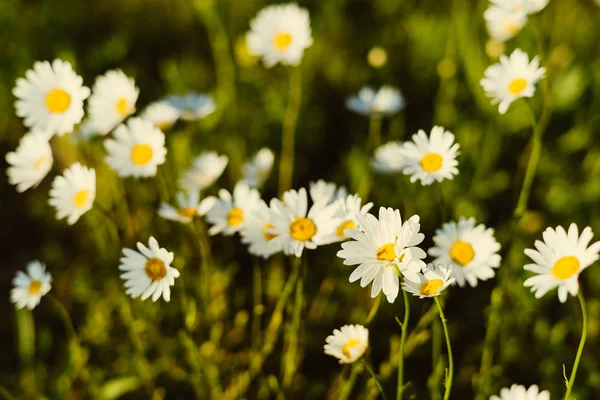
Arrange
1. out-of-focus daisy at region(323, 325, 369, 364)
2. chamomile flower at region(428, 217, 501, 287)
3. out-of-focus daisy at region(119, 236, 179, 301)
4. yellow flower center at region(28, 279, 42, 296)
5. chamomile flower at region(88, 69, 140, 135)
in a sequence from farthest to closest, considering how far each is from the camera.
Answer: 1. chamomile flower at region(88, 69, 140, 135)
2. yellow flower center at region(28, 279, 42, 296)
3. chamomile flower at region(428, 217, 501, 287)
4. out-of-focus daisy at region(119, 236, 179, 301)
5. out-of-focus daisy at region(323, 325, 369, 364)

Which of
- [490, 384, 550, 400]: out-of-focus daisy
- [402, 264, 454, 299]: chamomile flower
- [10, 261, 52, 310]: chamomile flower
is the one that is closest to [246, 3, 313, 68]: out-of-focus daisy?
[10, 261, 52, 310]: chamomile flower

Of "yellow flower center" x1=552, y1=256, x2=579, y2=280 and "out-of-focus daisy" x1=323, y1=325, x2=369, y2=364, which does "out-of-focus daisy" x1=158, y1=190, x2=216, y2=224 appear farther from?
"yellow flower center" x1=552, y1=256, x2=579, y2=280

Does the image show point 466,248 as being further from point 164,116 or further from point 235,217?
point 164,116

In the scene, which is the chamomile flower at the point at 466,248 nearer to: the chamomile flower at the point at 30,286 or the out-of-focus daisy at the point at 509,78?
the out-of-focus daisy at the point at 509,78

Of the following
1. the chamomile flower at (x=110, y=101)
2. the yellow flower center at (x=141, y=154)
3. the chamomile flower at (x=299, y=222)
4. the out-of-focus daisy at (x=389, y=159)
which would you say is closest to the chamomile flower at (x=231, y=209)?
the chamomile flower at (x=299, y=222)

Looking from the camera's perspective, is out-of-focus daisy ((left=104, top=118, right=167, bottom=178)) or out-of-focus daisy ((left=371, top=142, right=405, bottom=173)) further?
out-of-focus daisy ((left=371, top=142, right=405, bottom=173))

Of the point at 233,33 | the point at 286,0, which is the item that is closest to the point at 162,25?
the point at 233,33

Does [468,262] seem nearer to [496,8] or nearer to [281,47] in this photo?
[496,8]
